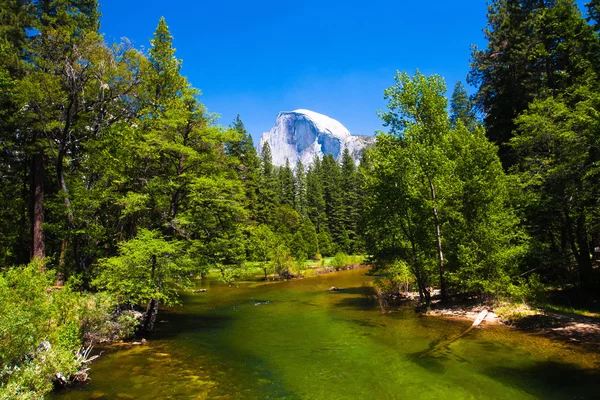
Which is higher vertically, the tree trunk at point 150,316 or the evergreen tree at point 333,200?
the evergreen tree at point 333,200

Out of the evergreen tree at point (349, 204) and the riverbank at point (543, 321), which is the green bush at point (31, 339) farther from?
the evergreen tree at point (349, 204)

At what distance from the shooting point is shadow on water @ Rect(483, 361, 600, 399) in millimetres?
8312

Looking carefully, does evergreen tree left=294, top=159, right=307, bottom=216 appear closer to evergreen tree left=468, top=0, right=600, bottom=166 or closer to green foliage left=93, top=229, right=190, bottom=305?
evergreen tree left=468, top=0, right=600, bottom=166

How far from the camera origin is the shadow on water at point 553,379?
831 cm

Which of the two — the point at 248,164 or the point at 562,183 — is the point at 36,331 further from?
the point at 248,164

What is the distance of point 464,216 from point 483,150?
376 centimetres

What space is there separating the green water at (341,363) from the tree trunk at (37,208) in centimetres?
752

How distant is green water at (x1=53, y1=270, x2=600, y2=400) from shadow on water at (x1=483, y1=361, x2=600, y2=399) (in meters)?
0.02

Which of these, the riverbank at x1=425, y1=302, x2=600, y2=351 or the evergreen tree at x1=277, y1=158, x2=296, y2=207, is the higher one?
the evergreen tree at x1=277, y1=158, x2=296, y2=207

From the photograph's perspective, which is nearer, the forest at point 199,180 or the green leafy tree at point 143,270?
the green leafy tree at point 143,270

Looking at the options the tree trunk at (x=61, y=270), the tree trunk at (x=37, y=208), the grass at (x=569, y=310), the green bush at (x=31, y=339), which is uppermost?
the tree trunk at (x=37, y=208)

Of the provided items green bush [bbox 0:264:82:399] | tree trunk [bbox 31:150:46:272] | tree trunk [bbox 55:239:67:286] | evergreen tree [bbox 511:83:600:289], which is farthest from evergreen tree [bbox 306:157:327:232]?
green bush [bbox 0:264:82:399]

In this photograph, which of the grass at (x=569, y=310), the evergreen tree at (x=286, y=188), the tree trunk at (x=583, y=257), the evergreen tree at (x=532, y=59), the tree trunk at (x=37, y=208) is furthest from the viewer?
the evergreen tree at (x=286, y=188)

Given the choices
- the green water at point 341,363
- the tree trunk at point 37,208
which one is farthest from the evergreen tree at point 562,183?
the tree trunk at point 37,208
